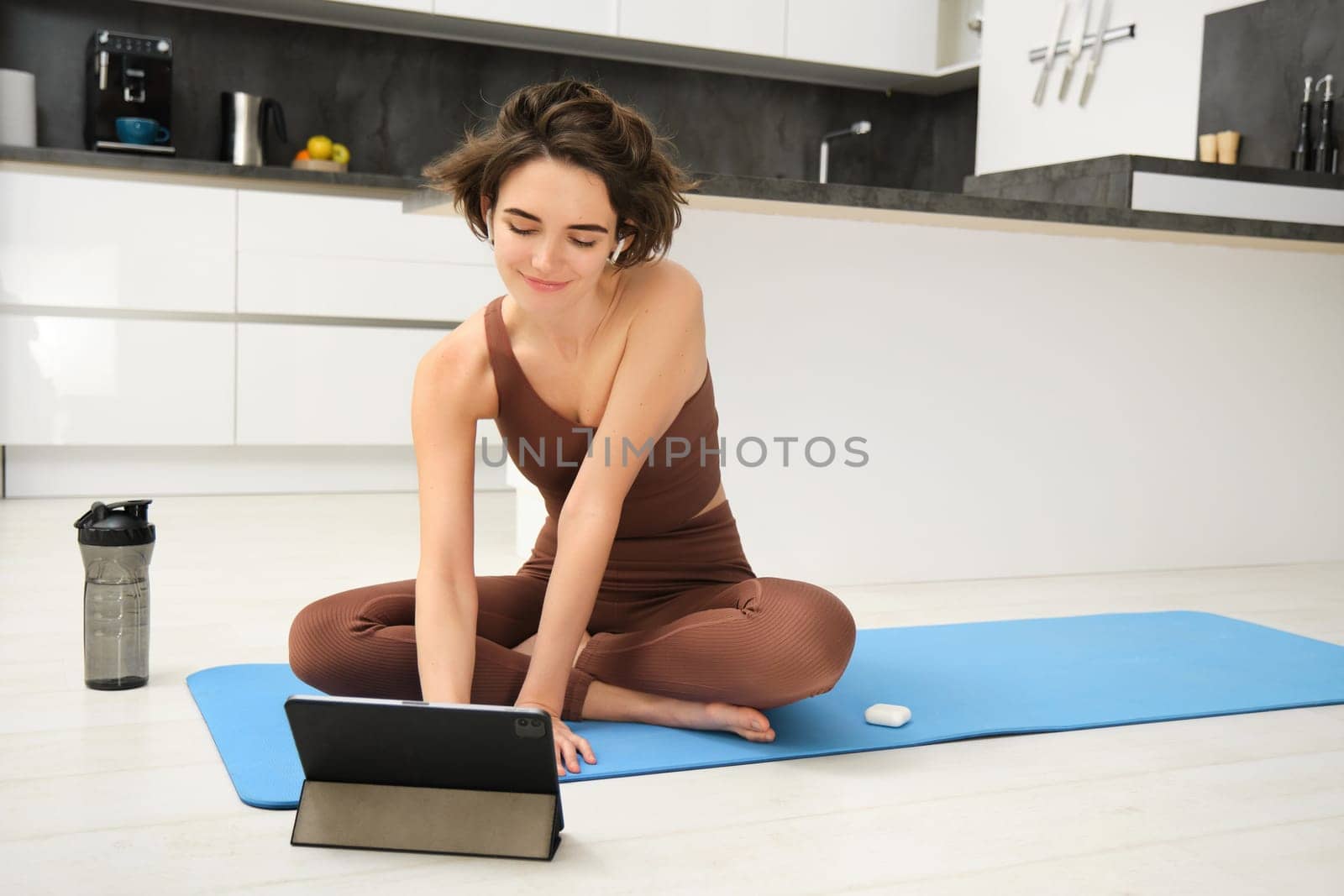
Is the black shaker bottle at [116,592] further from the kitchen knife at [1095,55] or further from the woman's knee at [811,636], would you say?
the kitchen knife at [1095,55]

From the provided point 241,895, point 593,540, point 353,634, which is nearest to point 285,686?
point 353,634

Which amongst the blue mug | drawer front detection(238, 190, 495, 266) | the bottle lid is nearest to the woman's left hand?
the bottle lid

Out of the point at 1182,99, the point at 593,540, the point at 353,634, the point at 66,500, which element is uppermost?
the point at 1182,99

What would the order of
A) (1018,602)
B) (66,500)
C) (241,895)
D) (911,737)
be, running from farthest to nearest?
(66,500)
(1018,602)
(911,737)
(241,895)

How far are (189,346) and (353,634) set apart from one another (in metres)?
2.73

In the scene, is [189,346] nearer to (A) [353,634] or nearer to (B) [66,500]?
(B) [66,500]

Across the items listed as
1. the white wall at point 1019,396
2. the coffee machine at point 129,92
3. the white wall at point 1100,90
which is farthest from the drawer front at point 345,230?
the white wall at point 1100,90

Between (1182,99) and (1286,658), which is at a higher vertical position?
(1182,99)

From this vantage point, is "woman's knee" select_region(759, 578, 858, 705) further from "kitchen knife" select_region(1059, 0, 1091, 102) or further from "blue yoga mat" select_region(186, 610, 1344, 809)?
"kitchen knife" select_region(1059, 0, 1091, 102)

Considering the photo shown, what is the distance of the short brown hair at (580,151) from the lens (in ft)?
4.64

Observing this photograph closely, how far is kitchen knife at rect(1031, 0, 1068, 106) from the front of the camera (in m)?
4.63

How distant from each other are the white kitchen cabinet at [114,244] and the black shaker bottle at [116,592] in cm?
232

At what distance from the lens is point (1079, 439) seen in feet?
10.1

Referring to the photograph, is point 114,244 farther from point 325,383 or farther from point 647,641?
point 647,641
